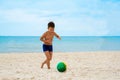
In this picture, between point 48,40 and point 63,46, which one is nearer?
point 48,40

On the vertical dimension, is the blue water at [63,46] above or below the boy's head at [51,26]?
below

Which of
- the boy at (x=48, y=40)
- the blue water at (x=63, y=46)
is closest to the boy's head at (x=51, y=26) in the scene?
the boy at (x=48, y=40)

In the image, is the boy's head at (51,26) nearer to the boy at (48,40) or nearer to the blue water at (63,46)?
the boy at (48,40)

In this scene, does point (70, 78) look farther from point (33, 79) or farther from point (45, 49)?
point (45, 49)

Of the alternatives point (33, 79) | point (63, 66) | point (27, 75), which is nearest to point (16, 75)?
point (27, 75)

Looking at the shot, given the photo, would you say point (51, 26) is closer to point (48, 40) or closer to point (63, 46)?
point (48, 40)

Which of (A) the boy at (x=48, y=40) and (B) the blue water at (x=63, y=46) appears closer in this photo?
(A) the boy at (x=48, y=40)

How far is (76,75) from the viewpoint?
28.5 feet

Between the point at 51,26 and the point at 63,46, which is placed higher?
the point at 51,26

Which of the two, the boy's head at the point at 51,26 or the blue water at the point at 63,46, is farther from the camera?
the blue water at the point at 63,46

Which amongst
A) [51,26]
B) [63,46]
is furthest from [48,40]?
[63,46]

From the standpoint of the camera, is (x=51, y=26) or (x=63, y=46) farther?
(x=63, y=46)

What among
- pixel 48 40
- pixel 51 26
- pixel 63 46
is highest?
pixel 51 26

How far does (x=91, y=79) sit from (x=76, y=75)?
77cm
